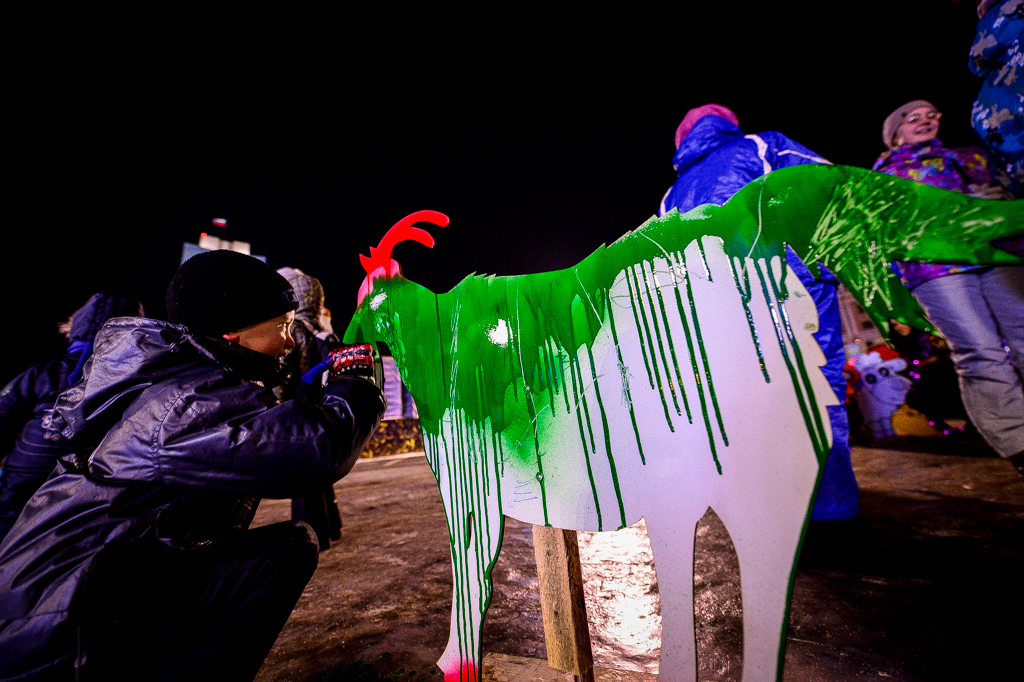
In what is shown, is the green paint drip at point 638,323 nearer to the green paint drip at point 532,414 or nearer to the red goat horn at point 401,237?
the green paint drip at point 532,414

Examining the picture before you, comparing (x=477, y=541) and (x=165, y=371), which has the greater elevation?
(x=165, y=371)

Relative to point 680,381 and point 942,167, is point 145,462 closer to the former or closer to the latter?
point 680,381

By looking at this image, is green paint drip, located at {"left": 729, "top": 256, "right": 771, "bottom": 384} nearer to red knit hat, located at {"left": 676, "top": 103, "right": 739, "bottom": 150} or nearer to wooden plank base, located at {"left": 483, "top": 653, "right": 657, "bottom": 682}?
red knit hat, located at {"left": 676, "top": 103, "right": 739, "bottom": 150}

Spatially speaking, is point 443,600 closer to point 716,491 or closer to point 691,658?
point 691,658

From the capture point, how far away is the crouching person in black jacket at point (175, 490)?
2.94 feet

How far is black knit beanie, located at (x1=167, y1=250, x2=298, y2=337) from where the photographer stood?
45.1 inches

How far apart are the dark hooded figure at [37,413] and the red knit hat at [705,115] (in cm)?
274

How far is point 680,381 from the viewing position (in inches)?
34.1

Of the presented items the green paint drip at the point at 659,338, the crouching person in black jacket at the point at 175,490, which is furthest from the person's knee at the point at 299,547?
the green paint drip at the point at 659,338

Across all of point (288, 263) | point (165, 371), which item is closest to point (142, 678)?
point (165, 371)

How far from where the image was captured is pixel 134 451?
0.96 metres

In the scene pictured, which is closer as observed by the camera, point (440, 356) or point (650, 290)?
point (650, 290)

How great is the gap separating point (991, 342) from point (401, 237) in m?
2.07

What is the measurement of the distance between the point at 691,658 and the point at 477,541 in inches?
22.4
